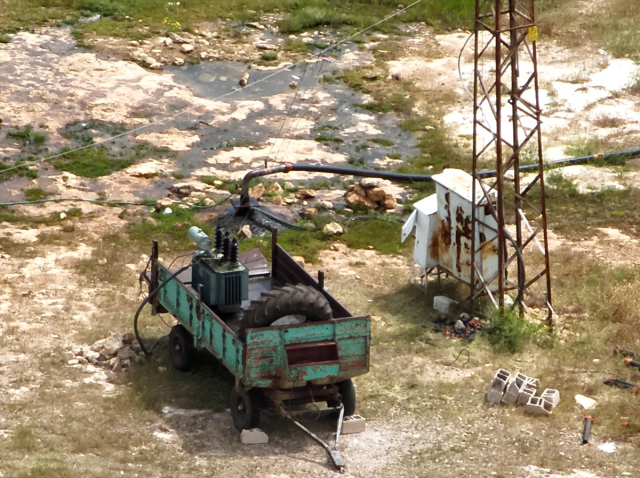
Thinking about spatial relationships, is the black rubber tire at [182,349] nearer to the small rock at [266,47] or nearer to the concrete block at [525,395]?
the concrete block at [525,395]

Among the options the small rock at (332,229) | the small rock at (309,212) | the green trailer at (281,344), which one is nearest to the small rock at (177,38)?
the small rock at (309,212)

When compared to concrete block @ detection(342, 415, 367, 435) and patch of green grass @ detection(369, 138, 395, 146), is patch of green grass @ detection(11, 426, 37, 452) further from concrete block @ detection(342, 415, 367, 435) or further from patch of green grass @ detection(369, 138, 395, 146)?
patch of green grass @ detection(369, 138, 395, 146)

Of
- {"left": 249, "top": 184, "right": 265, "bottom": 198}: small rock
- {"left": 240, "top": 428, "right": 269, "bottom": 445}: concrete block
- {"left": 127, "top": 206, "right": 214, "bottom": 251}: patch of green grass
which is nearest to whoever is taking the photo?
{"left": 240, "top": 428, "right": 269, "bottom": 445}: concrete block

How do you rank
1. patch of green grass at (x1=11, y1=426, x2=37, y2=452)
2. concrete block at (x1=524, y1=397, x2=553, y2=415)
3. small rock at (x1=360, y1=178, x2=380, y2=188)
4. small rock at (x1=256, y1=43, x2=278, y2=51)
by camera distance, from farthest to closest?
small rock at (x1=256, y1=43, x2=278, y2=51), small rock at (x1=360, y1=178, x2=380, y2=188), concrete block at (x1=524, y1=397, x2=553, y2=415), patch of green grass at (x1=11, y1=426, x2=37, y2=452)

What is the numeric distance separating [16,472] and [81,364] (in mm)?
2767

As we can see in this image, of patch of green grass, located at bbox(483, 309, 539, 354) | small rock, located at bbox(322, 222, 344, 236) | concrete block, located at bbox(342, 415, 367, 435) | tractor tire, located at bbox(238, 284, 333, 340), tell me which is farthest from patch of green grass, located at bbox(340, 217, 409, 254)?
tractor tire, located at bbox(238, 284, 333, 340)

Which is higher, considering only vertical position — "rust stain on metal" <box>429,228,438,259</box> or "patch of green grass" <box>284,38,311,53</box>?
"patch of green grass" <box>284,38,311,53</box>

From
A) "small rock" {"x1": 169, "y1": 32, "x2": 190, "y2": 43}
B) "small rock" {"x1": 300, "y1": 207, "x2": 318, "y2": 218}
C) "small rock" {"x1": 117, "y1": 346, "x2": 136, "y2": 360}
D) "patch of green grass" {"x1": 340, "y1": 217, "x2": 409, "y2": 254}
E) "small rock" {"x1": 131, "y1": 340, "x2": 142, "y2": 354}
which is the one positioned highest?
"small rock" {"x1": 169, "y1": 32, "x2": 190, "y2": 43}

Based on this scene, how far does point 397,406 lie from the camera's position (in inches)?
468

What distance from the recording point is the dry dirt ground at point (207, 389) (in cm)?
1054

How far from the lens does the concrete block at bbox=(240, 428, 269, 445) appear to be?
35.6 feet

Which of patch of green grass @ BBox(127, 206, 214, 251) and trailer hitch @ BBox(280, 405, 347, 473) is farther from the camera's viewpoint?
patch of green grass @ BBox(127, 206, 214, 251)

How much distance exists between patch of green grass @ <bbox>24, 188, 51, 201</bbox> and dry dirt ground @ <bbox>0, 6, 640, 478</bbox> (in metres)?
0.19

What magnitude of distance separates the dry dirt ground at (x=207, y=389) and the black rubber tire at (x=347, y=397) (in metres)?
0.26
